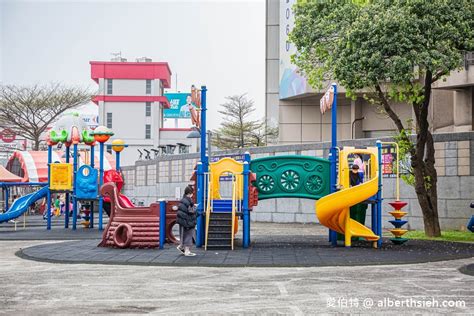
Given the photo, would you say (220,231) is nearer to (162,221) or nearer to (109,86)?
(162,221)

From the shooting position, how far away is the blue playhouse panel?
28828mm

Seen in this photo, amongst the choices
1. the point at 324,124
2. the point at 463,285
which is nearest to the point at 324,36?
the point at 463,285

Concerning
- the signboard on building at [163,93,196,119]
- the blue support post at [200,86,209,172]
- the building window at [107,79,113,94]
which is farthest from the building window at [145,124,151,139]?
the blue support post at [200,86,209,172]

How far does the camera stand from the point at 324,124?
48688 mm

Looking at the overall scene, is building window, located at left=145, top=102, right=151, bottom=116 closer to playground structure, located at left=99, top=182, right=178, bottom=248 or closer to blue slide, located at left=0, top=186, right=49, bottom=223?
blue slide, located at left=0, top=186, right=49, bottom=223

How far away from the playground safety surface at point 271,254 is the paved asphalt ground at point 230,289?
63 centimetres

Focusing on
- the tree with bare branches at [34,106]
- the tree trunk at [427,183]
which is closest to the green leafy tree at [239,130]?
the tree with bare branches at [34,106]

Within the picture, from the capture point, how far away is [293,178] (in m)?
21.0

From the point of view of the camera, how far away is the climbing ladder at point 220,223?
19375mm

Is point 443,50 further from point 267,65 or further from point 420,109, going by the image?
point 267,65

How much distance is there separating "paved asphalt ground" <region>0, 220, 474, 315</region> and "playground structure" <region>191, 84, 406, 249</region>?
404 cm

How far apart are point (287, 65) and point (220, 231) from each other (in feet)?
102

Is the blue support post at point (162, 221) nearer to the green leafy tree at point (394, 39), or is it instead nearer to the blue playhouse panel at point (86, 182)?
the green leafy tree at point (394, 39)

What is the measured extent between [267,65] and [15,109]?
22427 mm
